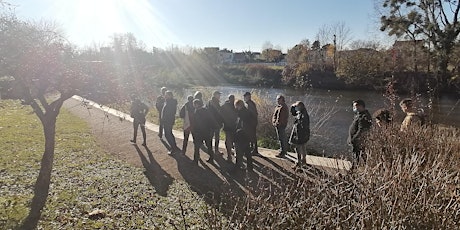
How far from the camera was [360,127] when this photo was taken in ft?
20.8

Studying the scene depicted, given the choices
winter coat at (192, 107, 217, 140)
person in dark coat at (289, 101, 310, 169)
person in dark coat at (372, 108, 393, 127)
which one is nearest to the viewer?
person in dark coat at (372, 108, 393, 127)

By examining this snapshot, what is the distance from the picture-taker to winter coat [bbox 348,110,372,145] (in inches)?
247

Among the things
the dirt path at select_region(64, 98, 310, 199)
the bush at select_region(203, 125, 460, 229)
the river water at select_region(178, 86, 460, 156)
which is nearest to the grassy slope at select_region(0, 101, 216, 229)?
the dirt path at select_region(64, 98, 310, 199)

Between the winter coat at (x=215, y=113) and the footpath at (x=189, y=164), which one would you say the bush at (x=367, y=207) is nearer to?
the footpath at (x=189, y=164)

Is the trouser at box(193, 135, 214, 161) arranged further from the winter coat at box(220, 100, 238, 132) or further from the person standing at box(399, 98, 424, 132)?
the person standing at box(399, 98, 424, 132)

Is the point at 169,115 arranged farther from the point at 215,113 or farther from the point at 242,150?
the point at 242,150

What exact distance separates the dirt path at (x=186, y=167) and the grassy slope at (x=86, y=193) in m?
0.29

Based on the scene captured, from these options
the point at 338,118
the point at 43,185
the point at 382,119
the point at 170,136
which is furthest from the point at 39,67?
the point at 338,118

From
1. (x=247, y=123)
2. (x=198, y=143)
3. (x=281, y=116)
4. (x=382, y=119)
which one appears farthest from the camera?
(x=281, y=116)

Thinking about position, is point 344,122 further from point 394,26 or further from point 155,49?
point 155,49

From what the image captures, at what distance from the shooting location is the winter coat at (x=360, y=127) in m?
6.29

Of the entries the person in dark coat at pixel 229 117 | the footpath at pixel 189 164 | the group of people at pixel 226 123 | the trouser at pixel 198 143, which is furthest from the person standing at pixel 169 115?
the person in dark coat at pixel 229 117

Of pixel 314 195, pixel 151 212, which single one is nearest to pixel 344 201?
pixel 314 195

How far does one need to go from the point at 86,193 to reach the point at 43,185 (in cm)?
91
